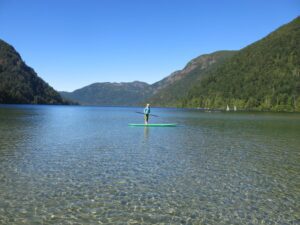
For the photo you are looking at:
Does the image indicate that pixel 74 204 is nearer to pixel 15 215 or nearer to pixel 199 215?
pixel 15 215

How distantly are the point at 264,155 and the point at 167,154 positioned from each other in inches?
289

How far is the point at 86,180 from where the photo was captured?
16.7 m

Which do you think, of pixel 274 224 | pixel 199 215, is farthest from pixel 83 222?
pixel 274 224

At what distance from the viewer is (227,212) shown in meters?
12.5

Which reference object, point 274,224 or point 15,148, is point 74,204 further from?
point 15,148

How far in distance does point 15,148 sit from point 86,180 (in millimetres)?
12140

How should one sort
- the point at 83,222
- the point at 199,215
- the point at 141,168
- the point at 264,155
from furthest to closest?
the point at 264,155, the point at 141,168, the point at 199,215, the point at 83,222

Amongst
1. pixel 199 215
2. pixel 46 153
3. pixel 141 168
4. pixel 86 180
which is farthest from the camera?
pixel 46 153

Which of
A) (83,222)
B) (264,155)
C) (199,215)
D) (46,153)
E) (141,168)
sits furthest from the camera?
(264,155)

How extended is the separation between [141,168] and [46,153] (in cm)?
823

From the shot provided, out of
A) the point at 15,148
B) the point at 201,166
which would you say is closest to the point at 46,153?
the point at 15,148

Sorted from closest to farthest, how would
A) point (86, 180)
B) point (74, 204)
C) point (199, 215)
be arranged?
point (199, 215), point (74, 204), point (86, 180)

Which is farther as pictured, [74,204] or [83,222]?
[74,204]

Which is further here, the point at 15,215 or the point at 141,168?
the point at 141,168
